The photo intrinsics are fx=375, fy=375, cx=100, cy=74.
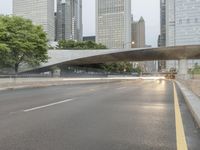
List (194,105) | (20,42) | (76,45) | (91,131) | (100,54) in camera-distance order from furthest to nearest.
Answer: (76,45) → (100,54) → (20,42) → (194,105) → (91,131)

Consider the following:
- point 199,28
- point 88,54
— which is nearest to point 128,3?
point 199,28

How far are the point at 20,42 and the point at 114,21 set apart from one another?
264 feet

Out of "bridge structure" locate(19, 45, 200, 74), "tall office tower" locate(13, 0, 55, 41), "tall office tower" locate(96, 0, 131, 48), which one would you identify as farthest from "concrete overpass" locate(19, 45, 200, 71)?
"tall office tower" locate(13, 0, 55, 41)

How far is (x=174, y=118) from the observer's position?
1184cm

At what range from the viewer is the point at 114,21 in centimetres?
13300

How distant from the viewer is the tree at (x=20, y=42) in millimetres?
55062

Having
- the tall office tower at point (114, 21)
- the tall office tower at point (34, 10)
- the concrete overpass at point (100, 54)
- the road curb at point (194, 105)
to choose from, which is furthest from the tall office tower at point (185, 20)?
the road curb at point (194, 105)

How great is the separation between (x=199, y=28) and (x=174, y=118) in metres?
106

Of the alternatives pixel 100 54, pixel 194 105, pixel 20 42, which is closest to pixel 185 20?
pixel 100 54

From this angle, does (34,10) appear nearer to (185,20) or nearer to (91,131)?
(185,20)

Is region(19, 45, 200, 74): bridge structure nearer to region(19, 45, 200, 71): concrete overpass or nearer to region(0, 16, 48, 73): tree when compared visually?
region(19, 45, 200, 71): concrete overpass

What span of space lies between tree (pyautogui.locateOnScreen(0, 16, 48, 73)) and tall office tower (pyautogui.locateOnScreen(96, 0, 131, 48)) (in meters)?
66.4

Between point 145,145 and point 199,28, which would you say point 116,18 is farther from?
point 145,145

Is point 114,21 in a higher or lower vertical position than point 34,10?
lower
